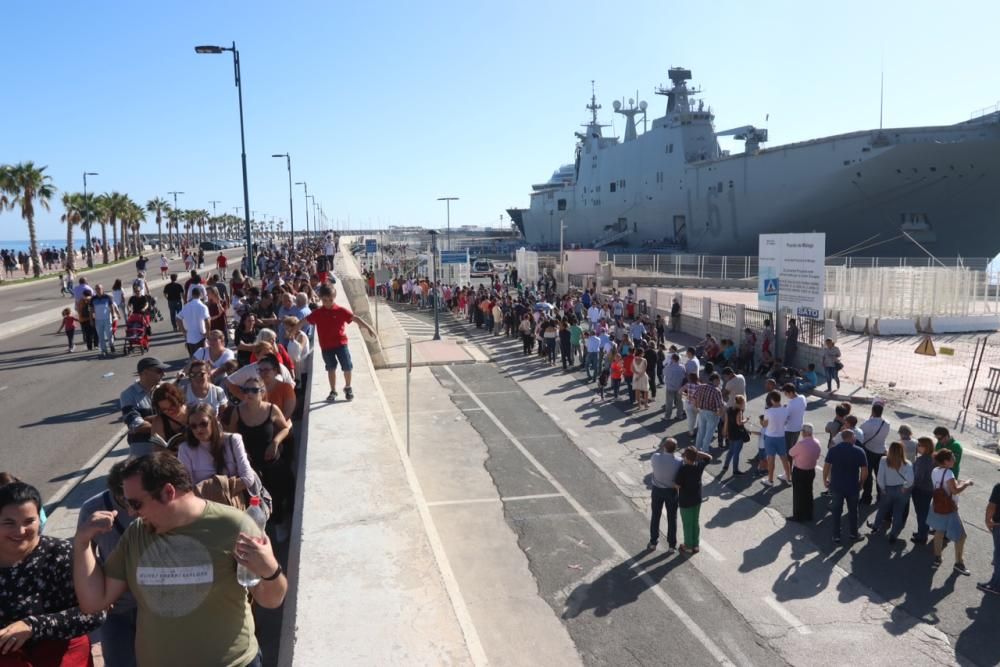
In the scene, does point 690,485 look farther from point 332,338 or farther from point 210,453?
point 210,453

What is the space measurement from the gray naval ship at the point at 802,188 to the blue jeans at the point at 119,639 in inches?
1349

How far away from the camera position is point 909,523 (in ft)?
28.9

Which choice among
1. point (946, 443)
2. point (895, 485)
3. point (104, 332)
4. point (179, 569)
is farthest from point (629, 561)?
point (104, 332)

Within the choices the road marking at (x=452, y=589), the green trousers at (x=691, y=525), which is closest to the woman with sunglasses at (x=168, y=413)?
the road marking at (x=452, y=589)

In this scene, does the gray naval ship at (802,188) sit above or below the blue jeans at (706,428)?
above

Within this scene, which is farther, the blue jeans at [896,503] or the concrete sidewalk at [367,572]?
the blue jeans at [896,503]

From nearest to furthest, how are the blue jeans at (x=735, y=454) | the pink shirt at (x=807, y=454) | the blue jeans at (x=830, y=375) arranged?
the pink shirt at (x=807, y=454) → the blue jeans at (x=735, y=454) → the blue jeans at (x=830, y=375)

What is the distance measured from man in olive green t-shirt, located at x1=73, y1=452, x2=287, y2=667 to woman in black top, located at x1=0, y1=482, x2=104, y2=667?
0.33 metres

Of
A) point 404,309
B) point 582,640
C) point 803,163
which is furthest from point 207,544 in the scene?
point 803,163

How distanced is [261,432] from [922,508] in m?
7.12

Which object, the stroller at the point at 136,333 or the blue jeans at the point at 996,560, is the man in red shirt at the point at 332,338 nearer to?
the blue jeans at the point at 996,560

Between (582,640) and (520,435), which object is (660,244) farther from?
(582,640)

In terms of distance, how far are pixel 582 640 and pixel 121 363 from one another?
11127 mm

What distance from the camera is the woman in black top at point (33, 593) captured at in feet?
9.54
